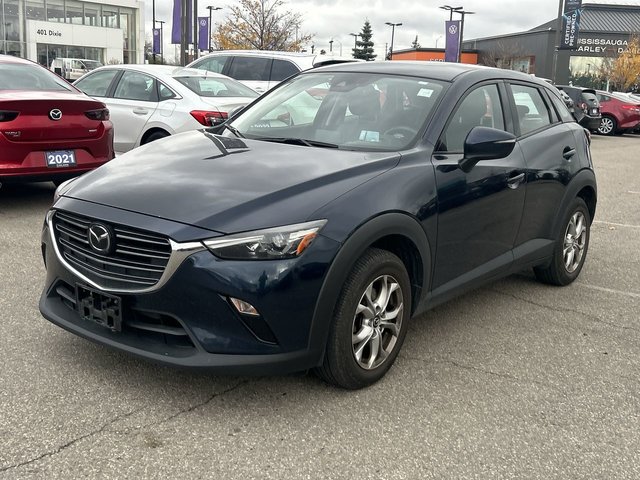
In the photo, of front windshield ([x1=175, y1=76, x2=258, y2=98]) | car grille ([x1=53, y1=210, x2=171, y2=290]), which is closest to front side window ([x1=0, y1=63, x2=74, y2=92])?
front windshield ([x1=175, y1=76, x2=258, y2=98])

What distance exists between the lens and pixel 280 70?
12.0 meters

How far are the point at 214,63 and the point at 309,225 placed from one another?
10662mm

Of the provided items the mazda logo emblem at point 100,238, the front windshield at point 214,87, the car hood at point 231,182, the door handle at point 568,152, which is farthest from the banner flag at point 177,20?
the mazda logo emblem at point 100,238

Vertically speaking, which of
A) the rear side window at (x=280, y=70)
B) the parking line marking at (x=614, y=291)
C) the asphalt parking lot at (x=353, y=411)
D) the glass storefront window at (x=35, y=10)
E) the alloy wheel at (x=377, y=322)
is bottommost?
the asphalt parking lot at (x=353, y=411)

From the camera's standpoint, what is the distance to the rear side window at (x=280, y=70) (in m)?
11.9

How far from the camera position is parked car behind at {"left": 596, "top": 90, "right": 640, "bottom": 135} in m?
24.3

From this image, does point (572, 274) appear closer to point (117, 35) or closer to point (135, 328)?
point (135, 328)

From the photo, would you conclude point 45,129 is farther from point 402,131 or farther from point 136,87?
point 402,131

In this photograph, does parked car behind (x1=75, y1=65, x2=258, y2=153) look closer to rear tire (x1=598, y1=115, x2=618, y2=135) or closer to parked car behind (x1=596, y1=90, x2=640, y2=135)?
parked car behind (x1=596, y1=90, x2=640, y2=135)

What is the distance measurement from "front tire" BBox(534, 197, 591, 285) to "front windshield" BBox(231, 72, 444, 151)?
1730 mm

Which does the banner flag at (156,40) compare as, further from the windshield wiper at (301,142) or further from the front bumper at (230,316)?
the front bumper at (230,316)

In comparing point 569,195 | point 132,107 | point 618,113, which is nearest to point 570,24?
point 618,113

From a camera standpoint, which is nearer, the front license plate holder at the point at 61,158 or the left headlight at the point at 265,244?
the left headlight at the point at 265,244

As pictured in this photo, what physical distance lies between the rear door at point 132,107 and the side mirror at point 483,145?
5.86 meters
